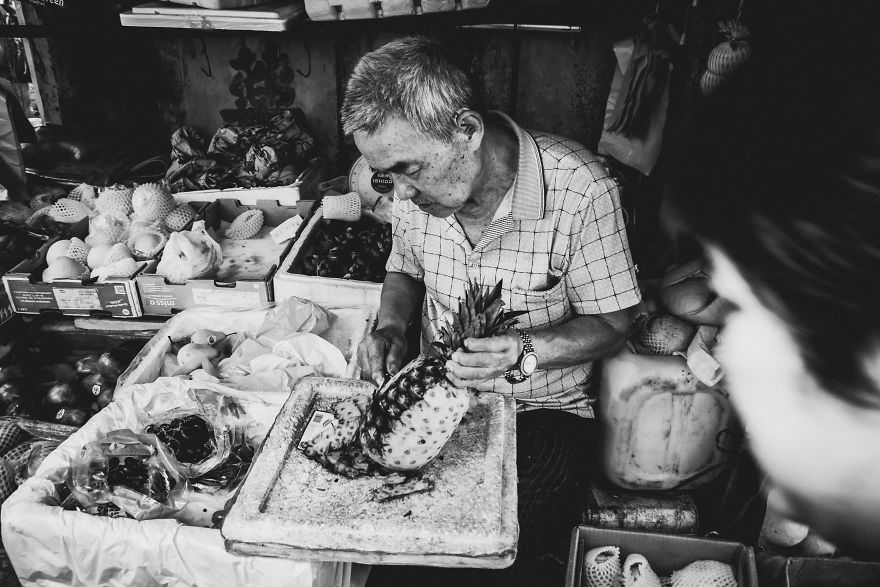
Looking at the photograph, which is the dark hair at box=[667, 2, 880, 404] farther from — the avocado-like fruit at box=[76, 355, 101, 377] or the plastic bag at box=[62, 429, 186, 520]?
the avocado-like fruit at box=[76, 355, 101, 377]

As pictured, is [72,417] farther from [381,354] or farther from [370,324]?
[381,354]

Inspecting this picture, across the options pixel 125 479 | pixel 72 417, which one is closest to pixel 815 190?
pixel 125 479

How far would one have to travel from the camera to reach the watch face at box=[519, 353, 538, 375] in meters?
2.05

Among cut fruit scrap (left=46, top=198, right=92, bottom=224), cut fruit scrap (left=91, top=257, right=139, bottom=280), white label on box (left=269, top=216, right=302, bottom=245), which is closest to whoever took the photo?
cut fruit scrap (left=91, top=257, right=139, bottom=280)

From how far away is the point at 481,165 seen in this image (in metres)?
2.21

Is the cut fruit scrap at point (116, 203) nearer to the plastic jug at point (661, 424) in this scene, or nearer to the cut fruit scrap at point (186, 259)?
the cut fruit scrap at point (186, 259)

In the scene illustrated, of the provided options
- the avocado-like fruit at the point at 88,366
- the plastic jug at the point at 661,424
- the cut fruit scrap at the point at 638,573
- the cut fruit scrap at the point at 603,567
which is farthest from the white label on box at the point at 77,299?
the cut fruit scrap at the point at 638,573

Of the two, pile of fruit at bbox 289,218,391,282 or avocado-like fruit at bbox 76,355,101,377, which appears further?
pile of fruit at bbox 289,218,391,282

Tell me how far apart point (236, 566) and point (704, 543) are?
1.90 metres

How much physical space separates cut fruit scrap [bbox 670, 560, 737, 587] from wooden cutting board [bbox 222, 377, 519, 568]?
1.14m

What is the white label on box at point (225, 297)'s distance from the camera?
3715 millimetres

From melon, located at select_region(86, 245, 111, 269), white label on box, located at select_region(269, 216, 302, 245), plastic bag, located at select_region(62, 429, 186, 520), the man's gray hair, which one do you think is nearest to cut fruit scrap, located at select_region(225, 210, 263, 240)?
white label on box, located at select_region(269, 216, 302, 245)

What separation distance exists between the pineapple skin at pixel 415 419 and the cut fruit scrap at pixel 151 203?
3089 mm

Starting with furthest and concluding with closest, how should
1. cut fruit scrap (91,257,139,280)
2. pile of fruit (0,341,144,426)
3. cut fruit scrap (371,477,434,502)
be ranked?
1. cut fruit scrap (91,257,139,280)
2. pile of fruit (0,341,144,426)
3. cut fruit scrap (371,477,434,502)
